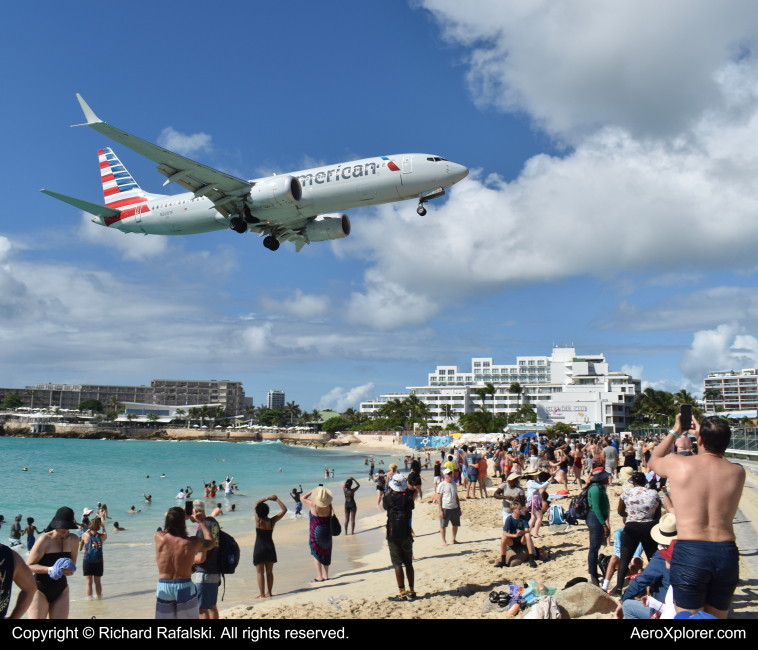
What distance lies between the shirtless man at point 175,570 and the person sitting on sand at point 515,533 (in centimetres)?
539

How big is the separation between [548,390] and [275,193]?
325 ft

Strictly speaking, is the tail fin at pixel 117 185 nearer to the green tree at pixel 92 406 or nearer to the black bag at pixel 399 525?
the black bag at pixel 399 525

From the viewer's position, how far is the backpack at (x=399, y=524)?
22.9ft

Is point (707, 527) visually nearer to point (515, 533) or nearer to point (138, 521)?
point (515, 533)

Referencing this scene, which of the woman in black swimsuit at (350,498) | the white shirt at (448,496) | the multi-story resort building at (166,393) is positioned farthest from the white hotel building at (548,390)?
the white shirt at (448,496)

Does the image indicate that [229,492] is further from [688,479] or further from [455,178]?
[688,479]

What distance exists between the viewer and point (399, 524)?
697 cm

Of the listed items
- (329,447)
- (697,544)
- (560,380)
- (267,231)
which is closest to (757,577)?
(697,544)

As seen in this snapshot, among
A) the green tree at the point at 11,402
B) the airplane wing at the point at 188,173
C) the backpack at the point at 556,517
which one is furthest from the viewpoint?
the green tree at the point at 11,402

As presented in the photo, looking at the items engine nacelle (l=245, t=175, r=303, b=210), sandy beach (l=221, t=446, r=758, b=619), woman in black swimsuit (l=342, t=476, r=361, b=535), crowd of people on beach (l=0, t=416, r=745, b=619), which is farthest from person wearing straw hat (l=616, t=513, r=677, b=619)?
engine nacelle (l=245, t=175, r=303, b=210)

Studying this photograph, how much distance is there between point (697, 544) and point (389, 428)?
116 metres

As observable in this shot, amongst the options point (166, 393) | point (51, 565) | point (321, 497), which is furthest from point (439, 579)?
point (166, 393)

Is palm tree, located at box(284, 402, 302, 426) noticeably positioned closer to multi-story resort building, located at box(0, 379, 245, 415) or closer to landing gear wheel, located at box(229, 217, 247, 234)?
multi-story resort building, located at box(0, 379, 245, 415)
